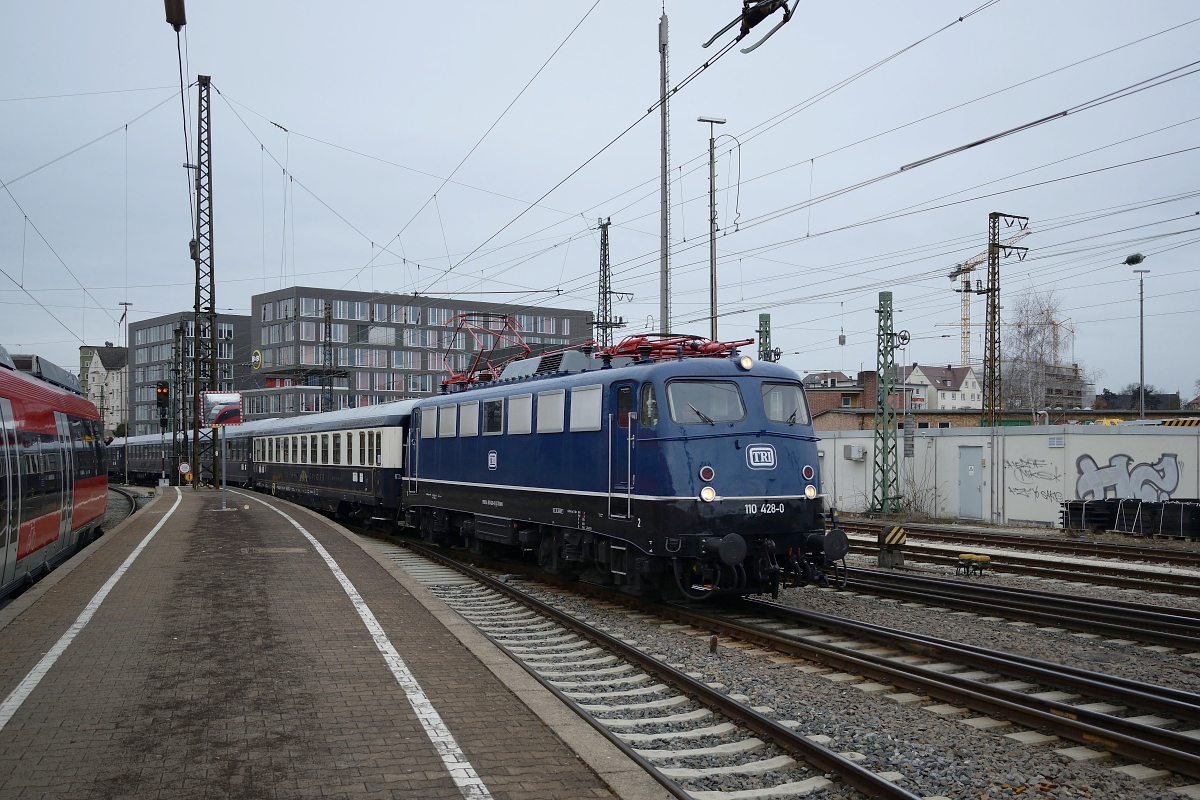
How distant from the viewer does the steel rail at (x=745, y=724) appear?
5662 millimetres

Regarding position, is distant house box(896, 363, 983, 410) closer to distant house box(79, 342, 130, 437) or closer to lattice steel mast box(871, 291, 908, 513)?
lattice steel mast box(871, 291, 908, 513)

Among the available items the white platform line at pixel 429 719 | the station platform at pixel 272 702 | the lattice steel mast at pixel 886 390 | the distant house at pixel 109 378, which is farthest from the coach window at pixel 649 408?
the distant house at pixel 109 378

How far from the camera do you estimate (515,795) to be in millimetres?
5250

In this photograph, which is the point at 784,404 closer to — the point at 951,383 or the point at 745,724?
the point at 745,724

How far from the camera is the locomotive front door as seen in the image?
11820 millimetres

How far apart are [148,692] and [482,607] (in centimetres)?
625

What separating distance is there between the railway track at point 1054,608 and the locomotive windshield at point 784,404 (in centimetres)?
343

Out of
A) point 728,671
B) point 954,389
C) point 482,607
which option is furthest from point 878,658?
point 954,389

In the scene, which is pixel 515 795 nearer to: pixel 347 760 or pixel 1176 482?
pixel 347 760

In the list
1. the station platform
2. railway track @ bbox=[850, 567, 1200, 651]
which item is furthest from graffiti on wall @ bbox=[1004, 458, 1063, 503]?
the station platform

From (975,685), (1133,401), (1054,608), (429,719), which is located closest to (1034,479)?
(1054,608)

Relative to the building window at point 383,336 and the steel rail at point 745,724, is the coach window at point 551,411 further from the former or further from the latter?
the building window at point 383,336

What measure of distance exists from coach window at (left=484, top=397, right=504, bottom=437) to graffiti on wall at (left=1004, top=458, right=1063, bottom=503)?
19.7 m

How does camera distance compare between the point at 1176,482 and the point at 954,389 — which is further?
the point at 954,389
